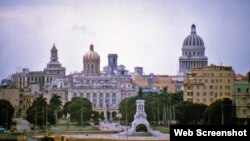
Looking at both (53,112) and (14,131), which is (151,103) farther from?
(14,131)

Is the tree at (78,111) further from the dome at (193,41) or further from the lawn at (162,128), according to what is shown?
the dome at (193,41)

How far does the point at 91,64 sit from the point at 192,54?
23.3 feet

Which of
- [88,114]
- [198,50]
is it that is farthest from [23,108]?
[198,50]

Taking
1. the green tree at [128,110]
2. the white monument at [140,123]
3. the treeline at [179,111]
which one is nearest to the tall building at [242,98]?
the treeline at [179,111]

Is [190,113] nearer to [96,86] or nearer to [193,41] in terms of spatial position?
[193,41]

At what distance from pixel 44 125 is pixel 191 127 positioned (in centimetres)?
1461

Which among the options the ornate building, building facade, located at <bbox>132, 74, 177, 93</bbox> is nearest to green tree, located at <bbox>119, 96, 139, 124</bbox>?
the ornate building

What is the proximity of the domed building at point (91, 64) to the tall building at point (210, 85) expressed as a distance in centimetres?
647

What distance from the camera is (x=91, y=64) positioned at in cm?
3869

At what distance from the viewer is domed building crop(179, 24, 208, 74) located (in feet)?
126

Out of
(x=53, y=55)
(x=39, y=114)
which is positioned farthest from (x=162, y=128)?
(x=53, y=55)

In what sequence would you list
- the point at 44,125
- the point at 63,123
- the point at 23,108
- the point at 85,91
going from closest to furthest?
the point at 44,125 → the point at 63,123 → the point at 23,108 → the point at 85,91

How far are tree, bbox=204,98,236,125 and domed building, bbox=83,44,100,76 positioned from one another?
11.8 metres

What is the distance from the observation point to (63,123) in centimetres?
2655
